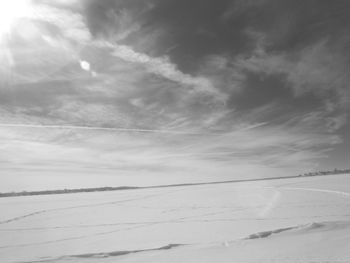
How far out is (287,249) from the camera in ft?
12.2

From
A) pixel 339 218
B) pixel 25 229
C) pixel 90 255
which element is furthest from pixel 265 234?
pixel 25 229

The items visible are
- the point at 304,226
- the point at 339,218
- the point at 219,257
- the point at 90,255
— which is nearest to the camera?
the point at 219,257

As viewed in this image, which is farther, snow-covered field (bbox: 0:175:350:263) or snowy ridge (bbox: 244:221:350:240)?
snowy ridge (bbox: 244:221:350:240)

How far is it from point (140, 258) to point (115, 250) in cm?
65

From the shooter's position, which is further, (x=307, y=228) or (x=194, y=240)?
(x=307, y=228)

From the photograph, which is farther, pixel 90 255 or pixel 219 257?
pixel 90 255

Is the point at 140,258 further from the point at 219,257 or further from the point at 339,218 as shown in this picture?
the point at 339,218

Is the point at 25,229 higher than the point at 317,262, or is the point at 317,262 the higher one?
the point at 25,229

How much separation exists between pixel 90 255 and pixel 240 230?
2.75 metres

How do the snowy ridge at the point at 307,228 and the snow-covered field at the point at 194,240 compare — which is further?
the snowy ridge at the point at 307,228

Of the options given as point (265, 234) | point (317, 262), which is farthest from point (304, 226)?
point (317, 262)

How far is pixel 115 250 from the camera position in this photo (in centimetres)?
421

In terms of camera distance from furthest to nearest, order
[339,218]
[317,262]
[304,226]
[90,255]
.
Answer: [339,218], [304,226], [90,255], [317,262]

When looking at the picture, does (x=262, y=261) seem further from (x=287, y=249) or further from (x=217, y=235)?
(x=217, y=235)
